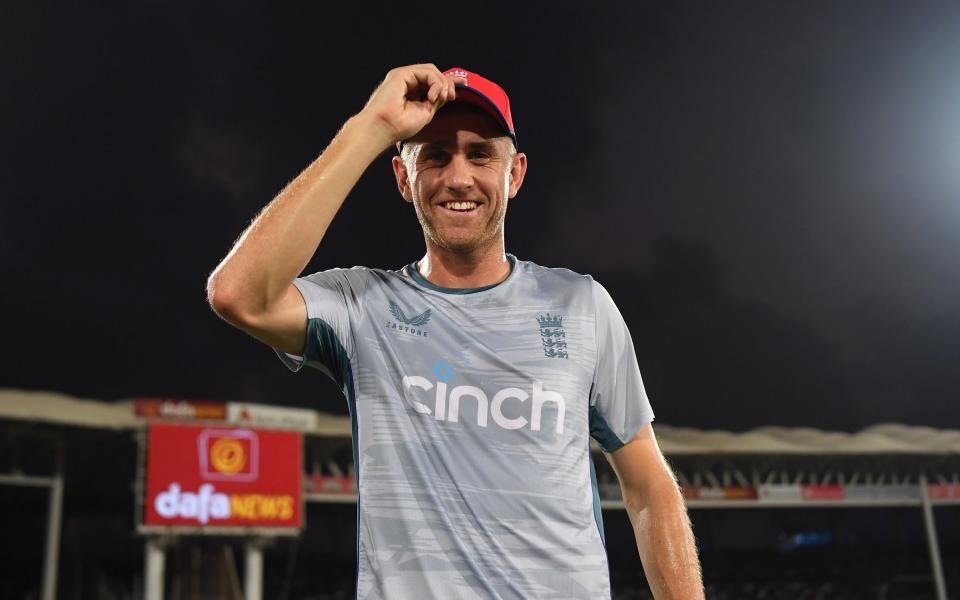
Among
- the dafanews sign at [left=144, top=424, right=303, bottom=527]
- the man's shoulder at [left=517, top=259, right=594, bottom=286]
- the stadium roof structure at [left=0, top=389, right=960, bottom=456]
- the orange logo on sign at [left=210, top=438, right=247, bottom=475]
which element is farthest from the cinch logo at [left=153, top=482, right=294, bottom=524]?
the man's shoulder at [left=517, top=259, right=594, bottom=286]

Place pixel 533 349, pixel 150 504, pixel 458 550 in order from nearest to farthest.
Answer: pixel 458 550 < pixel 533 349 < pixel 150 504

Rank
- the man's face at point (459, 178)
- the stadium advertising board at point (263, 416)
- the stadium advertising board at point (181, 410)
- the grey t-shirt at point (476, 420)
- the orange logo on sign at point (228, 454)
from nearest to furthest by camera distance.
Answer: the grey t-shirt at point (476, 420), the man's face at point (459, 178), the orange logo on sign at point (228, 454), the stadium advertising board at point (181, 410), the stadium advertising board at point (263, 416)

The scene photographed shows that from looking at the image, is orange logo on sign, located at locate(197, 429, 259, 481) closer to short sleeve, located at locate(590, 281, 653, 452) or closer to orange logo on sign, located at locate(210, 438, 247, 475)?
orange logo on sign, located at locate(210, 438, 247, 475)

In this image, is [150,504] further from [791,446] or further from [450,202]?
[791,446]

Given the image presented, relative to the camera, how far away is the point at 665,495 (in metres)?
2.10

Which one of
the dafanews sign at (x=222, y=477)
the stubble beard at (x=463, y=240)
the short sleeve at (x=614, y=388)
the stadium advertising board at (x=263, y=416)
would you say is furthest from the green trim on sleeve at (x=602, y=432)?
the stadium advertising board at (x=263, y=416)

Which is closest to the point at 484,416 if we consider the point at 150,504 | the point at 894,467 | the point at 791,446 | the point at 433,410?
the point at 433,410

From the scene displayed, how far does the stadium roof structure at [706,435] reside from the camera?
2327 cm

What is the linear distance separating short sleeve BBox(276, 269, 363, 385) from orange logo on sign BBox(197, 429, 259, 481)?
831 inches

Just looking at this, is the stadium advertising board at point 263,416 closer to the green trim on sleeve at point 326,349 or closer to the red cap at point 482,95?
the green trim on sleeve at point 326,349

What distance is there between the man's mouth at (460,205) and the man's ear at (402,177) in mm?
152

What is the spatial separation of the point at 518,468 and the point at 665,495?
42cm

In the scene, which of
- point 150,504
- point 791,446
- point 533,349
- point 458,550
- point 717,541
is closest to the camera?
point 458,550

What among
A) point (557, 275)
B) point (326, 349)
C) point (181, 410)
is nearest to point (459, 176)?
point (557, 275)
